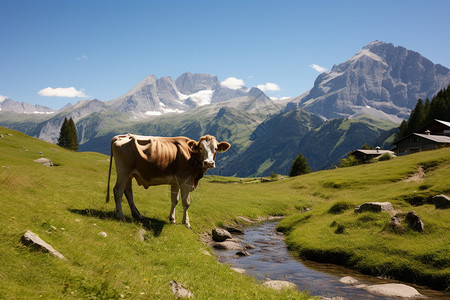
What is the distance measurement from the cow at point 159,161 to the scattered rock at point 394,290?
31.9 feet

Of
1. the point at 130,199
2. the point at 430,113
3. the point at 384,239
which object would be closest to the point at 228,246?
the point at 130,199

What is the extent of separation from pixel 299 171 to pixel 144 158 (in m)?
99.8

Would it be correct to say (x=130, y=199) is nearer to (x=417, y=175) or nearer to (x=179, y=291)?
(x=179, y=291)

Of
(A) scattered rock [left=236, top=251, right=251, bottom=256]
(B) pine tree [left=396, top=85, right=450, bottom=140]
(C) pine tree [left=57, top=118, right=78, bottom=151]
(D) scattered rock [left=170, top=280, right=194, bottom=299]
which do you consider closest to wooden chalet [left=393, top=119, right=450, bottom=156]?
(B) pine tree [left=396, top=85, right=450, bottom=140]

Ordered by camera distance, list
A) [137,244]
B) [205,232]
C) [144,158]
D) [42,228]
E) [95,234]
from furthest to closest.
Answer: [205,232]
[144,158]
[137,244]
[95,234]
[42,228]

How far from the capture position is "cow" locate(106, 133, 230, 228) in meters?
16.6

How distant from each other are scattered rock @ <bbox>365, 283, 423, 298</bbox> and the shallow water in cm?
40

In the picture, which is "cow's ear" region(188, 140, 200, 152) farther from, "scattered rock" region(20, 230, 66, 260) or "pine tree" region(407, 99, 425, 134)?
"pine tree" region(407, 99, 425, 134)

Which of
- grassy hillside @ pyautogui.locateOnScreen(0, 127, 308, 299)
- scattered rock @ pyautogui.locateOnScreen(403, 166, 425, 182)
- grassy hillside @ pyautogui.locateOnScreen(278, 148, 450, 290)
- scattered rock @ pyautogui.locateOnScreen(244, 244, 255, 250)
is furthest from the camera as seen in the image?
scattered rock @ pyautogui.locateOnScreen(403, 166, 425, 182)

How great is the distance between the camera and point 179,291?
9.12m

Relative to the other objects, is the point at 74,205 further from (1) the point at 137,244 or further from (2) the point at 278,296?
(2) the point at 278,296

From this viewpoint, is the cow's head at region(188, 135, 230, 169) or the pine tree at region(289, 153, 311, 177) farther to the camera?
the pine tree at region(289, 153, 311, 177)

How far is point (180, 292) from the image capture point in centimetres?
909

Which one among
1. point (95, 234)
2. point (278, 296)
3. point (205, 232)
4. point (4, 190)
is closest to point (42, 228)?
point (95, 234)
